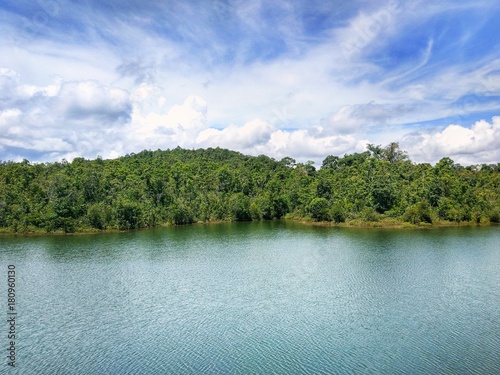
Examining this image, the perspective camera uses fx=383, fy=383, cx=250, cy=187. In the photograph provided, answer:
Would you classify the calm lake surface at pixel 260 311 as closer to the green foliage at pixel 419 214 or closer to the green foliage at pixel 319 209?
the green foliage at pixel 419 214

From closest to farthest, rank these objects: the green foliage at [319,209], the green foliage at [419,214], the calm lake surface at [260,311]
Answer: the calm lake surface at [260,311] → the green foliage at [419,214] → the green foliage at [319,209]

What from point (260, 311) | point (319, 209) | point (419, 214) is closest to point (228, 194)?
point (319, 209)

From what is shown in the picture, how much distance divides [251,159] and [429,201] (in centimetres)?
6715

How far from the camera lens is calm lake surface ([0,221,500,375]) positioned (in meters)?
16.5

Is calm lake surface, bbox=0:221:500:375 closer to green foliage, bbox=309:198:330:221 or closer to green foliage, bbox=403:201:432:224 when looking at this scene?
green foliage, bbox=403:201:432:224

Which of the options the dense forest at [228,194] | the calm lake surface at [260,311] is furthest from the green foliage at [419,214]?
the calm lake surface at [260,311]

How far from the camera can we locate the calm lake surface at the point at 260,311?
16.5 meters

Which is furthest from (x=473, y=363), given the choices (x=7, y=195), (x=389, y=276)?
(x=7, y=195)

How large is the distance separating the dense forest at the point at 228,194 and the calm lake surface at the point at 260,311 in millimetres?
24297

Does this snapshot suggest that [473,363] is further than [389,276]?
No

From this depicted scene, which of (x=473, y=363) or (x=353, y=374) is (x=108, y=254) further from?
(x=473, y=363)

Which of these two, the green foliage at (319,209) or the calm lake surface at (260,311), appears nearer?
the calm lake surface at (260,311)

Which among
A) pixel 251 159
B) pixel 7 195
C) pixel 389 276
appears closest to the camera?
pixel 389 276

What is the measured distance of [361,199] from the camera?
7269cm
